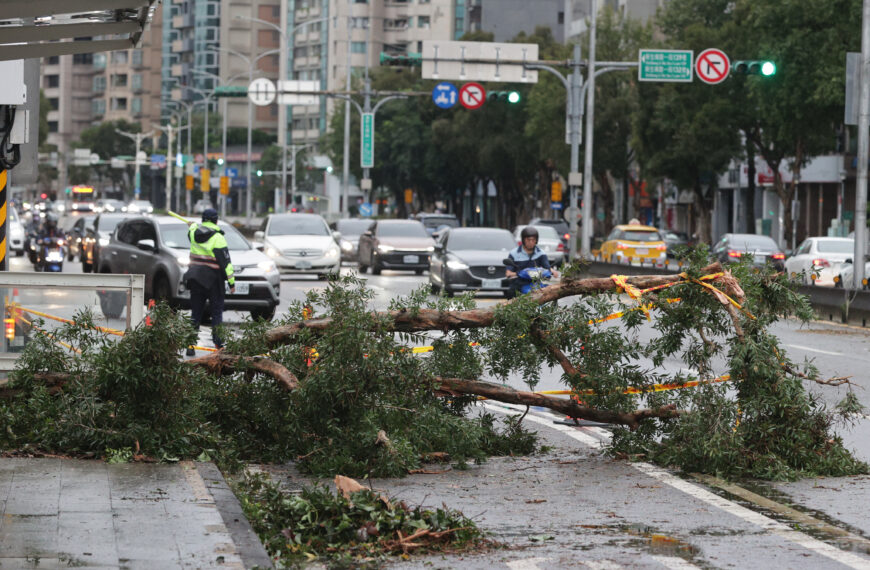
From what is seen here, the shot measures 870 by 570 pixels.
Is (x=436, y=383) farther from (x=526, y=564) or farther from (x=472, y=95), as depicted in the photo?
(x=472, y=95)

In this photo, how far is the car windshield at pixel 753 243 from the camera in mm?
47737

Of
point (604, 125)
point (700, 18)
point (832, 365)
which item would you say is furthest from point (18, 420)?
point (604, 125)

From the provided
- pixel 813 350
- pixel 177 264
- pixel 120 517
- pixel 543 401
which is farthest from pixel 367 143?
pixel 120 517

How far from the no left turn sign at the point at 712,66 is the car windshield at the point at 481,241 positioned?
10.5 meters

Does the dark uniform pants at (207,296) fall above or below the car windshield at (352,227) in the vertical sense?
below

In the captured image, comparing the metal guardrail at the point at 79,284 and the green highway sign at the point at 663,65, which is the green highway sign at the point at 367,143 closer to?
the green highway sign at the point at 663,65

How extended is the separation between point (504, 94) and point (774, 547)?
38618mm

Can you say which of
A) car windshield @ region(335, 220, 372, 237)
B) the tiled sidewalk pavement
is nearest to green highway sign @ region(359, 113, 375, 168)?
car windshield @ region(335, 220, 372, 237)

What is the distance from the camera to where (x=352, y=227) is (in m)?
51.7

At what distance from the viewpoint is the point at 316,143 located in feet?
519

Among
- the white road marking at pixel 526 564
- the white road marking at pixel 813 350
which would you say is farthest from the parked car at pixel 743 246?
the white road marking at pixel 526 564

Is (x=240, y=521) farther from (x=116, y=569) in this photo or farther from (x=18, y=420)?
(x=18, y=420)

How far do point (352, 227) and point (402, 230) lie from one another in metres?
8.11

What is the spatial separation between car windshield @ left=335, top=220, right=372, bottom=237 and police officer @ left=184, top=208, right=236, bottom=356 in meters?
31.7
